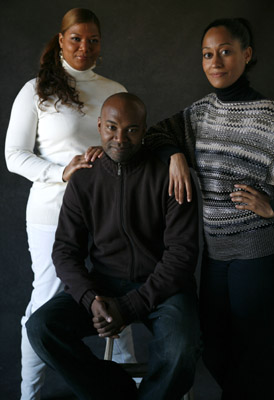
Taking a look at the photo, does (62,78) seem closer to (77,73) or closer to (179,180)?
(77,73)

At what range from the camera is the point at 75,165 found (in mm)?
1766

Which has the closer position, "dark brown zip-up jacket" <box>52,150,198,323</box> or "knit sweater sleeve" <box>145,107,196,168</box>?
"dark brown zip-up jacket" <box>52,150,198,323</box>

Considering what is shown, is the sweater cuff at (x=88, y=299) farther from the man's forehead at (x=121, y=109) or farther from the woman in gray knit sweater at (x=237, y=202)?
the man's forehead at (x=121, y=109)

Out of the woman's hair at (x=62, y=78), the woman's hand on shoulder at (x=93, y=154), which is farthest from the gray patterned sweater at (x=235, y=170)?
the woman's hair at (x=62, y=78)

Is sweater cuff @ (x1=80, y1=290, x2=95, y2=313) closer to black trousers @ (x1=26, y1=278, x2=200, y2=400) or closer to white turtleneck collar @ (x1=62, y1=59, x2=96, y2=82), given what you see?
black trousers @ (x1=26, y1=278, x2=200, y2=400)

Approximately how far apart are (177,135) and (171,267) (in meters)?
0.56

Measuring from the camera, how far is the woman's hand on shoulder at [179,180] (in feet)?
5.34

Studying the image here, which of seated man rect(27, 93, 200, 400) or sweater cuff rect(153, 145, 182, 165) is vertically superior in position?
sweater cuff rect(153, 145, 182, 165)

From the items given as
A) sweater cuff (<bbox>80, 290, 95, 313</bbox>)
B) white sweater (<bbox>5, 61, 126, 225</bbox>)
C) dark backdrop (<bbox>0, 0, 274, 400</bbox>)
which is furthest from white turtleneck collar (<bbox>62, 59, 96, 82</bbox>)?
sweater cuff (<bbox>80, 290, 95, 313</bbox>)

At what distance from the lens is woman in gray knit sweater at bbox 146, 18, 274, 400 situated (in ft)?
5.42

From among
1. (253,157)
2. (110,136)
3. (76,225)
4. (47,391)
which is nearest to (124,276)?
(76,225)

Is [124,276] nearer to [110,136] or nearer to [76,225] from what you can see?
[76,225]

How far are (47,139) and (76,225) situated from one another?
43 cm

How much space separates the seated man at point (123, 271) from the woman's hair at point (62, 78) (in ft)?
1.01
